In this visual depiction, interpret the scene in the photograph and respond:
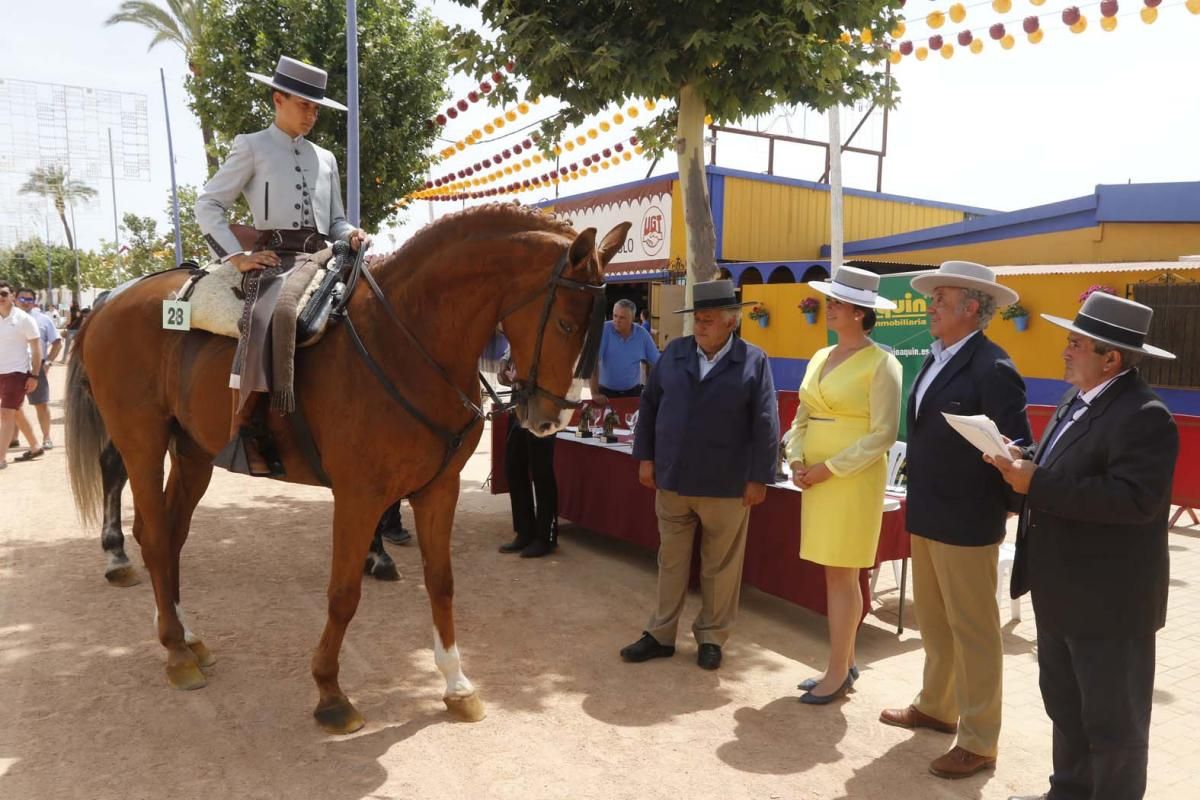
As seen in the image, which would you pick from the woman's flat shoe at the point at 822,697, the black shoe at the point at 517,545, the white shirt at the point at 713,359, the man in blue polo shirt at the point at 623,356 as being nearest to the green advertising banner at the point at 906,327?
the man in blue polo shirt at the point at 623,356

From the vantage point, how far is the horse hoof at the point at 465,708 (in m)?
3.34

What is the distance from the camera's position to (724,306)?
12.6 feet

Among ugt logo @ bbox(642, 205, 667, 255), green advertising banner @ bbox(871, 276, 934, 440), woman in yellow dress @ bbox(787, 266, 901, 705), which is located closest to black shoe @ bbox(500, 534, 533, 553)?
woman in yellow dress @ bbox(787, 266, 901, 705)

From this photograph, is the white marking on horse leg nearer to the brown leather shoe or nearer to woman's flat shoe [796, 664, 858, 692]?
woman's flat shoe [796, 664, 858, 692]

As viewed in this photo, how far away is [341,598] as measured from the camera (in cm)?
320

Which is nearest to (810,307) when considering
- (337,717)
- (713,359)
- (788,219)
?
(788,219)

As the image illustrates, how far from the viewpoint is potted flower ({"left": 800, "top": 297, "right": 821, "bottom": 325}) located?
12.2 m

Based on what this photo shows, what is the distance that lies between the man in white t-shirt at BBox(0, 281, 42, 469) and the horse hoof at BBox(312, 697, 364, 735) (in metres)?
7.61

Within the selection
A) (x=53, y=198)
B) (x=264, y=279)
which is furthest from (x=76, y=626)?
(x=53, y=198)

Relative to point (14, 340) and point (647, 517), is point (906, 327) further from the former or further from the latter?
point (14, 340)

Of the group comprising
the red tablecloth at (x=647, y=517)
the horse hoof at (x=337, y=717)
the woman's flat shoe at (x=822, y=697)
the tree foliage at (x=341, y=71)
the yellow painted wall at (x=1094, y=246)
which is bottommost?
the woman's flat shoe at (x=822, y=697)

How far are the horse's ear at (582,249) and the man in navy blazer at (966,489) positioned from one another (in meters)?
1.37

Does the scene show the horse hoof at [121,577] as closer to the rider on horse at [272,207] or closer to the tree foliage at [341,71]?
the rider on horse at [272,207]

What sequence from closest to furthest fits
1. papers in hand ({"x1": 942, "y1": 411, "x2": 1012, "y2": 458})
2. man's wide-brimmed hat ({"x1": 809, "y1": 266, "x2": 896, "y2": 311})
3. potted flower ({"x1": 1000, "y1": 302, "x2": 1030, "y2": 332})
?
papers in hand ({"x1": 942, "y1": 411, "x2": 1012, "y2": 458}), man's wide-brimmed hat ({"x1": 809, "y1": 266, "x2": 896, "y2": 311}), potted flower ({"x1": 1000, "y1": 302, "x2": 1030, "y2": 332})
